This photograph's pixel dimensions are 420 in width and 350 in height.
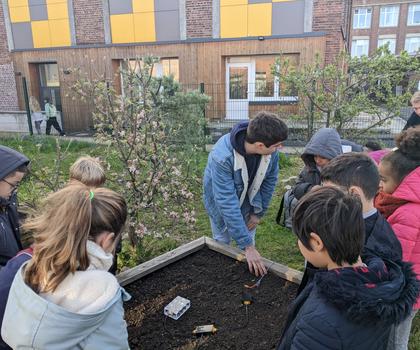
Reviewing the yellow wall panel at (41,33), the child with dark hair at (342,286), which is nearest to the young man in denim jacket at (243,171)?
the child with dark hair at (342,286)

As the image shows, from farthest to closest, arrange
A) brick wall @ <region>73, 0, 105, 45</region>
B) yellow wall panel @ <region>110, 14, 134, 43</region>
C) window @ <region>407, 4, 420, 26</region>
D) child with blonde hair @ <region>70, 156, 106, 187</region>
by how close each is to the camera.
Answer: window @ <region>407, 4, 420, 26</region>, brick wall @ <region>73, 0, 105, 45</region>, yellow wall panel @ <region>110, 14, 134, 43</region>, child with blonde hair @ <region>70, 156, 106, 187</region>

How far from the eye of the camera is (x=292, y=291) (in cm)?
249

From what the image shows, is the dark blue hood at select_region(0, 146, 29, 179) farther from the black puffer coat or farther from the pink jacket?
the pink jacket

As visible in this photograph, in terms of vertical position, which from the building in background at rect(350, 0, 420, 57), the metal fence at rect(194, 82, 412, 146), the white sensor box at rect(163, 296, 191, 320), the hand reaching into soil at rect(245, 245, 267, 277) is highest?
the building in background at rect(350, 0, 420, 57)

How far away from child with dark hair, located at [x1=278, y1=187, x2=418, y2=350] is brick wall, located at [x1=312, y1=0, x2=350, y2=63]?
12.7 metres

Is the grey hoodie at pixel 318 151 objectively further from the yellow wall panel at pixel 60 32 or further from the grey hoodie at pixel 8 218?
the yellow wall panel at pixel 60 32

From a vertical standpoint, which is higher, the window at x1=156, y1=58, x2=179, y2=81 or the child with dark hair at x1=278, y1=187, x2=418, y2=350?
the window at x1=156, y1=58, x2=179, y2=81

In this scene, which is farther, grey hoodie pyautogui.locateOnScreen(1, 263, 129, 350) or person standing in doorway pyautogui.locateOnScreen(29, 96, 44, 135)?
person standing in doorway pyautogui.locateOnScreen(29, 96, 44, 135)

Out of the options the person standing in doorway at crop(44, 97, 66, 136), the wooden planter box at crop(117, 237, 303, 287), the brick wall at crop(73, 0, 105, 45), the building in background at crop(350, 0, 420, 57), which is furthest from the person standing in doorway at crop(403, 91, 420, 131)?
the building in background at crop(350, 0, 420, 57)

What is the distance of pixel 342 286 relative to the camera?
49.9 inches

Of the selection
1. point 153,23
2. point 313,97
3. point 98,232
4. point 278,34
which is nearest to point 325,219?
point 98,232

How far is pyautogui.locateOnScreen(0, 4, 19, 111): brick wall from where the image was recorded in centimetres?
1654

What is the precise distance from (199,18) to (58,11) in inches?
251

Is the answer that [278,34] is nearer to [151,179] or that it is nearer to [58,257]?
[151,179]
